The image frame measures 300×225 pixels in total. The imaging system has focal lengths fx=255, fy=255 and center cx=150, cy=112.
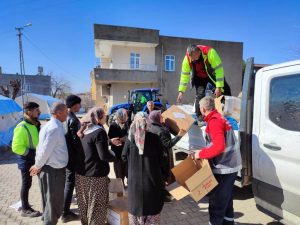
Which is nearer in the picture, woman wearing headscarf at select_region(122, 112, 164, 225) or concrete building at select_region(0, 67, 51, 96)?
woman wearing headscarf at select_region(122, 112, 164, 225)

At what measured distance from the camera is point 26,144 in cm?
407

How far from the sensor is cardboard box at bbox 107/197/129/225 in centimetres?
349

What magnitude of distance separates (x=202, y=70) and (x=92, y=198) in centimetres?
283

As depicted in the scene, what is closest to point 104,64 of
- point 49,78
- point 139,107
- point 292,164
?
point 139,107

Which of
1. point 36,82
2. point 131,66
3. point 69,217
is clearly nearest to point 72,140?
point 69,217

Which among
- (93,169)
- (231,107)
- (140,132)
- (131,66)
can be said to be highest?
(131,66)

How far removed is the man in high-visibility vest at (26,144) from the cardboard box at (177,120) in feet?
7.09

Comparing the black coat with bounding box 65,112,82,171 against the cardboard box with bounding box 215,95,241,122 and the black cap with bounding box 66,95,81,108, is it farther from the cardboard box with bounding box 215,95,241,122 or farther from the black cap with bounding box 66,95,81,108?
the cardboard box with bounding box 215,95,241,122

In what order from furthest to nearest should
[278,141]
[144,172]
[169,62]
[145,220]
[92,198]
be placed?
[169,62] < [92,198] < [145,220] < [144,172] < [278,141]

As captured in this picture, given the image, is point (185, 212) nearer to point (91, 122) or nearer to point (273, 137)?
point (273, 137)

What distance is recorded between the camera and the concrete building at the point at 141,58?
2344 cm

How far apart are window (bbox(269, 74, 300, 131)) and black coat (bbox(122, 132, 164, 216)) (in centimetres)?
135

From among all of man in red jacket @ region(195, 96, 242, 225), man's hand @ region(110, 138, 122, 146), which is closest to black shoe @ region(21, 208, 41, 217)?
man's hand @ region(110, 138, 122, 146)

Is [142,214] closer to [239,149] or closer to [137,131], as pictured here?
[137,131]
